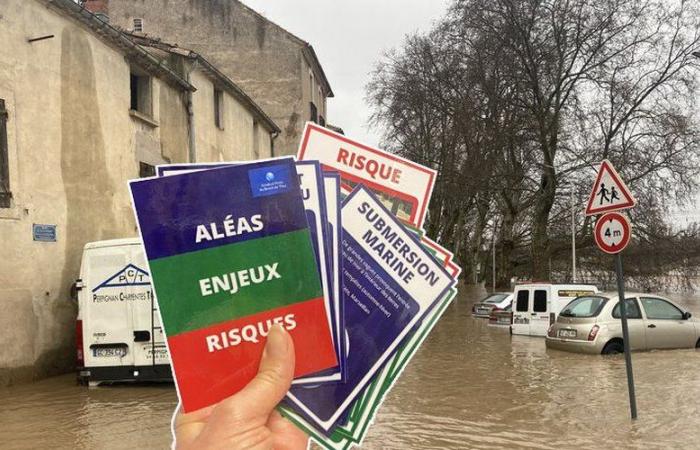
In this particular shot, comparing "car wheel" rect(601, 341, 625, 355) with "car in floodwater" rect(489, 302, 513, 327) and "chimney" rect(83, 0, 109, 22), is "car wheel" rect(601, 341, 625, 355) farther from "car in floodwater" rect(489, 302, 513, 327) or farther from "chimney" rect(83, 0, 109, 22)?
"chimney" rect(83, 0, 109, 22)

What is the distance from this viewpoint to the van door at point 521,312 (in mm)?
18391

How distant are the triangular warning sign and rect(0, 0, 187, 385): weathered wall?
8846 mm

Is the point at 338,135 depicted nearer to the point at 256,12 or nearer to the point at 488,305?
the point at 488,305

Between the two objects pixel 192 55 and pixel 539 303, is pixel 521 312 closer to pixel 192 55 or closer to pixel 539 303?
pixel 539 303

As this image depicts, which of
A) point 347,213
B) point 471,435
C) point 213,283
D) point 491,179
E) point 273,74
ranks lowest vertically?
point 471,435

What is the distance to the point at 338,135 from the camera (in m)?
2.03

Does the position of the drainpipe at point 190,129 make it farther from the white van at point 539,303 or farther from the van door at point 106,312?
the white van at point 539,303

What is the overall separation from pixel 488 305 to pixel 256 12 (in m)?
17.3

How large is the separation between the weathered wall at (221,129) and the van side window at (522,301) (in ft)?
32.8

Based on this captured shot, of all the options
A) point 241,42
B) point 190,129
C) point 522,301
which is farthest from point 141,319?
point 241,42

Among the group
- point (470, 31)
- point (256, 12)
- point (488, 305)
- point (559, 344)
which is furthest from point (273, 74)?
point (559, 344)

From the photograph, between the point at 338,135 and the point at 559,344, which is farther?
the point at 559,344

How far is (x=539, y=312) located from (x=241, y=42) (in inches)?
781

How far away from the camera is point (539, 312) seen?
18.1m
